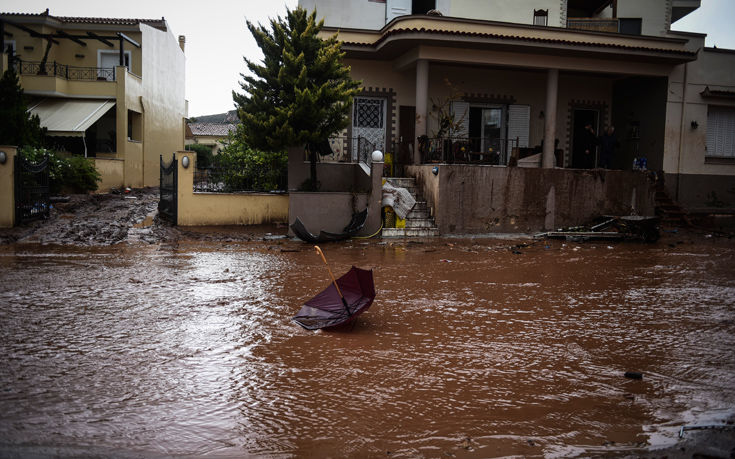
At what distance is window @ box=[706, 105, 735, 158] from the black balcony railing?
2307cm

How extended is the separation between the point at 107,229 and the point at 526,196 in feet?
36.2

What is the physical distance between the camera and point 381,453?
10.4 ft

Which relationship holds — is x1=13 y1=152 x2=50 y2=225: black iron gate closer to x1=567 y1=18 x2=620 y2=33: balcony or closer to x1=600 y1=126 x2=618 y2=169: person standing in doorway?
x1=600 y1=126 x2=618 y2=169: person standing in doorway

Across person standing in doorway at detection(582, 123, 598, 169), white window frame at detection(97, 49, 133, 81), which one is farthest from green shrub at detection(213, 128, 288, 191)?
white window frame at detection(97, 49, 133, 81)

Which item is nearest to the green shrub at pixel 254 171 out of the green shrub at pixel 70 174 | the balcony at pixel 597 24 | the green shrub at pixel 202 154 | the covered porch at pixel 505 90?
the covered porch at pixel 505 90

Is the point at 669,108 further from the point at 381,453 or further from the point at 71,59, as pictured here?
the point at 71,59

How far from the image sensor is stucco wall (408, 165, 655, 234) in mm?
13844

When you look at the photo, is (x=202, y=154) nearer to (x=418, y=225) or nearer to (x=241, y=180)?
(x=241, y=180)

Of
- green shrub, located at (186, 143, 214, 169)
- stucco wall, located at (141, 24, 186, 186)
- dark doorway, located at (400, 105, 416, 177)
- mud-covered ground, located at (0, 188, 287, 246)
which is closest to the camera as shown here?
mud-covered ground, located at (0, 188, 287, 246)

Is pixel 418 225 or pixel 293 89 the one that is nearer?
Result: pixel 293 89

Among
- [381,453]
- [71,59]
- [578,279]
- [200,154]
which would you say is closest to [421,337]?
[381,453]

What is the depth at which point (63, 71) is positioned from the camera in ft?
78.6

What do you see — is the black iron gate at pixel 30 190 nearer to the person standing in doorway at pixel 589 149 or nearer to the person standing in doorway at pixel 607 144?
the person standing in doorway at pixel 607 144

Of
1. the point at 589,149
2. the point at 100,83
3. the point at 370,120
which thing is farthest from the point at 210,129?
the point at 589,149
